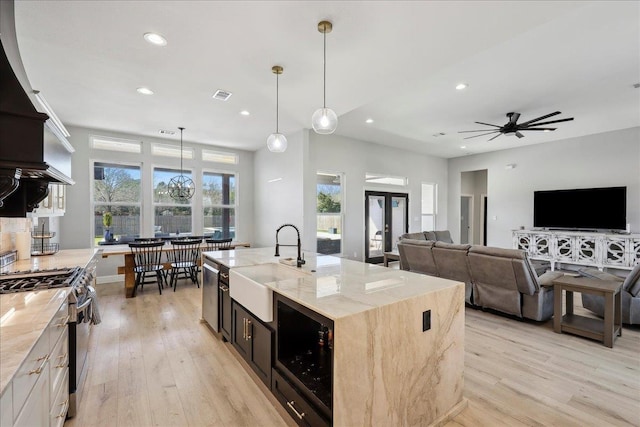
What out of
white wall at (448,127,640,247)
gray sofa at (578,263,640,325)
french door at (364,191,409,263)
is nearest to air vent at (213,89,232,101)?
french door at (364,191,409,263)

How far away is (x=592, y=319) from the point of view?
3.46 meters

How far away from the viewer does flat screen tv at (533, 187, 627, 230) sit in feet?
20.6

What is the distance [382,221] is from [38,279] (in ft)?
22.3

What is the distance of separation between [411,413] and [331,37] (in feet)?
9.66

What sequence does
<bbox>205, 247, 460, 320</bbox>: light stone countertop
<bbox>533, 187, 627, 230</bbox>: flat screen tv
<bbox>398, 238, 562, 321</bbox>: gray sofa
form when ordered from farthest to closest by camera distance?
<bbox>533, 187, 627, 230</bbox>: flat screen tv < <bbox>398, 238, 562, 321</bbox>: gray sofa < <bbox>205, 247, 460, 320</bbox>: light stone countertop

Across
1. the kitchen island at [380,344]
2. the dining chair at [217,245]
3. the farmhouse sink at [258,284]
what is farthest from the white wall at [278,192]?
the kitchen island at [380,344]

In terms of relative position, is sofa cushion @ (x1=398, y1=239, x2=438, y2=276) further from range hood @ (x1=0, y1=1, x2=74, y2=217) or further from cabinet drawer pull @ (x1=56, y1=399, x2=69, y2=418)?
range hood @ (x1=0, y1=1, x2=74, y2=217)

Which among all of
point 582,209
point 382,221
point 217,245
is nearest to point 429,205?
point 382,221

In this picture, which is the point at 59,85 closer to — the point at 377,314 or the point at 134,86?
the point at 134,86

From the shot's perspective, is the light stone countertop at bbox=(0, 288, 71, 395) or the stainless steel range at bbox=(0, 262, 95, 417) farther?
the stainless steel range at bbox=(0, 262, 95, 417)

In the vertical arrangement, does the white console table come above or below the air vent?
below

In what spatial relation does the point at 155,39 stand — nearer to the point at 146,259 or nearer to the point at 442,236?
the point at 146,259

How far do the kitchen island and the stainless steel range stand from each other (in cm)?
117

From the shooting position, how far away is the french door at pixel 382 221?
295 inches
